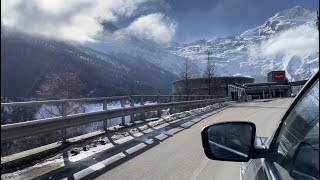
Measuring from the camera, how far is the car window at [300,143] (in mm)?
2252

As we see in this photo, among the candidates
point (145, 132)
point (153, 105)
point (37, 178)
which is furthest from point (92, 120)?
Result: point (153, 105)

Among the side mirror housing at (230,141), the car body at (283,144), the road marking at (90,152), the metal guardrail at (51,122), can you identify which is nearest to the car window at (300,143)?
the car body at (283,144)

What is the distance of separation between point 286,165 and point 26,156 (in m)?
7.66

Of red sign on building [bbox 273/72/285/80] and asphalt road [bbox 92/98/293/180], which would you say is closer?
asphalt road [bbox 92/98/293/180]

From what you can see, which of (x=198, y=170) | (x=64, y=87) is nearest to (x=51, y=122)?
(x=198, y=170)

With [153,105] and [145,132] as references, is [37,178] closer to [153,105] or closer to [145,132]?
[145,132]

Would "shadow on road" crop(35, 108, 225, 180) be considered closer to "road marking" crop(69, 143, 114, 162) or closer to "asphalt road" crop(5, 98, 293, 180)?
"asphalt road" crop(5, 98, 293, 180)

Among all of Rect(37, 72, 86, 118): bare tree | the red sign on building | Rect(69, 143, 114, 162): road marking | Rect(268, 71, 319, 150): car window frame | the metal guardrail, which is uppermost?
the red sign on building

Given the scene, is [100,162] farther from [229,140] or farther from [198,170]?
[229,140]

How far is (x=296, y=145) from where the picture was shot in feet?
8.66

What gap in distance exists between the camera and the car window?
2252mm

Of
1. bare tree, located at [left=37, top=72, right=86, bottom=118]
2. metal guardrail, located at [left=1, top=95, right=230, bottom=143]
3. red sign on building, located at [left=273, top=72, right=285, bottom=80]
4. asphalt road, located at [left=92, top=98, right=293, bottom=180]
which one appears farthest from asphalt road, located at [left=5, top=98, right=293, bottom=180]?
red sign on building, located at [left=273, top=72, right=285, bottom=80]

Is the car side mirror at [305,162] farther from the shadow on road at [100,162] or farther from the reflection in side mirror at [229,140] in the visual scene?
the shadow on road at [100,162]

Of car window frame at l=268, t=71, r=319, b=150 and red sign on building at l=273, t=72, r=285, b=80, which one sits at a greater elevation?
red sign on building at l=273, t=72, r=285, b=80
